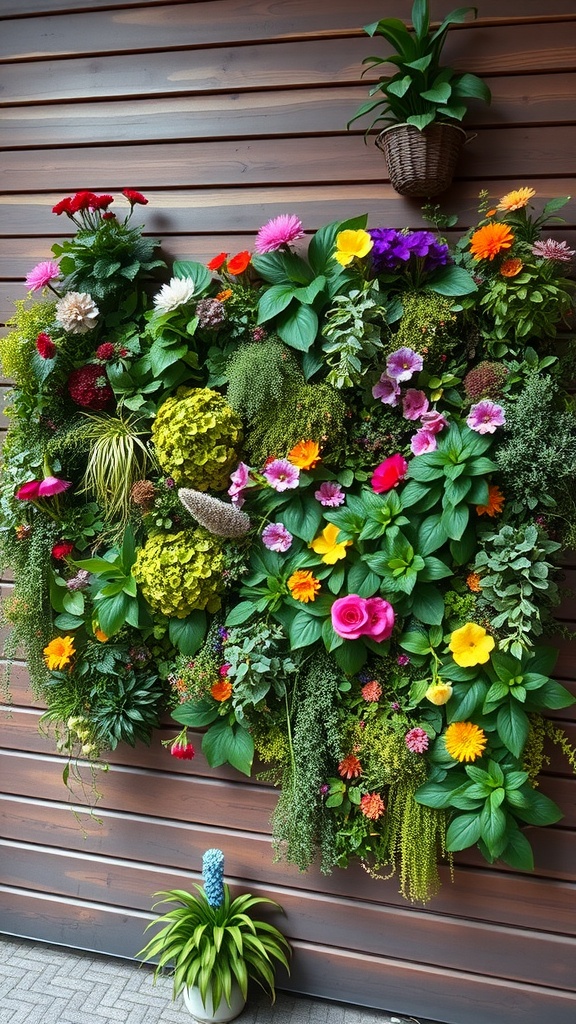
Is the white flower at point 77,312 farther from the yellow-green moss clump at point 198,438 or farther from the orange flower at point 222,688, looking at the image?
the orange flower at point 222,688

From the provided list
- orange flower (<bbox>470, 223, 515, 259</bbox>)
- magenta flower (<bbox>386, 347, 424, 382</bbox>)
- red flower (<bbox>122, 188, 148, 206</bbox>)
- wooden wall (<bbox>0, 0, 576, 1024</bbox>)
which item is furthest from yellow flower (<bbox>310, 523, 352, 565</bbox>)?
red flower (<bbox>122, 188, 148, 206</bbox>)

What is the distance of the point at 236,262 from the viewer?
195 centimetres

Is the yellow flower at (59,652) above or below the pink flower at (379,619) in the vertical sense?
below

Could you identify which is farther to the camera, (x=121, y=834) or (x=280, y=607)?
(x=121, y=834)

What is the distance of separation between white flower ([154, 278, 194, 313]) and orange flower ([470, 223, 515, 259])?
30.0 inches

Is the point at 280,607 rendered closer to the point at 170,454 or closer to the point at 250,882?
the point at 170,454

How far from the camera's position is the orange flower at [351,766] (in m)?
1.88

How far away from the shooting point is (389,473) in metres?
1.83

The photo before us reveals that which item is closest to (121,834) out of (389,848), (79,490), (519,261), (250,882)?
(250,882)

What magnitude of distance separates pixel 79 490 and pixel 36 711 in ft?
2.69

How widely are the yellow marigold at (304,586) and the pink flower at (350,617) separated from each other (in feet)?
Answer: 0.26

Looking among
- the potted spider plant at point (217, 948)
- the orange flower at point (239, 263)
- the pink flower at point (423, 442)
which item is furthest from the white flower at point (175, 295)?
the potted spider plant at point (217, 948)

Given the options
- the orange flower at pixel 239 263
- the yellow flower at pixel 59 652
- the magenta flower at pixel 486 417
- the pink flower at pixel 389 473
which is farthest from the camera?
the yellow flower at pixel 59 652

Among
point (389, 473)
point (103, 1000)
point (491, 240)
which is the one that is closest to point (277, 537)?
point (389, 473)
